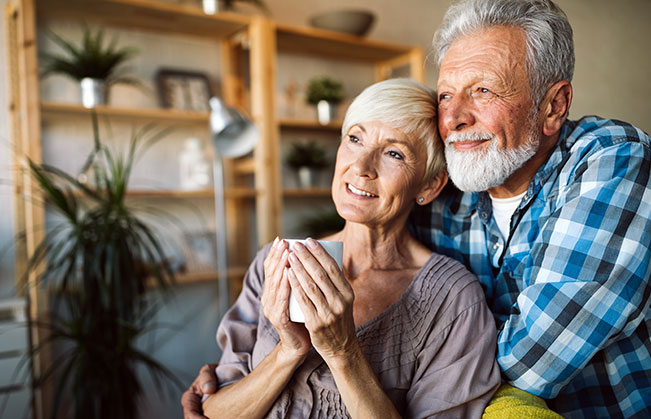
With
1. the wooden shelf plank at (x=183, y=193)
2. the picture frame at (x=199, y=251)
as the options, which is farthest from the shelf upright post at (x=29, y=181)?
the picture frame at (x=199, y=251)

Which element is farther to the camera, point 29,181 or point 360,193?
point 29,181

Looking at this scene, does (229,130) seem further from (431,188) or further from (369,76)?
(369,76)

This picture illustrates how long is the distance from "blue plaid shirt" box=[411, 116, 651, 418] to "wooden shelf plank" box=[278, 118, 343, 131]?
209 cm

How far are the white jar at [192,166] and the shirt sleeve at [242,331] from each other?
1.80 m

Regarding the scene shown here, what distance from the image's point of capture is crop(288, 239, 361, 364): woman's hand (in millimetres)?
980

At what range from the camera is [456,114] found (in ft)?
4.37

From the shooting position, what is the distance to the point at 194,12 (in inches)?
112

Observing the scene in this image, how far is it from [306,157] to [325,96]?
407 mm

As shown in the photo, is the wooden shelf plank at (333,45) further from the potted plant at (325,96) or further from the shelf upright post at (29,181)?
the shelf upright post at (29,181)

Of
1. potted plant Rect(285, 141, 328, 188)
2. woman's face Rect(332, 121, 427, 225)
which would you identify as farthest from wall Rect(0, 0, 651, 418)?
woman's face Rect(332, 121, 427, 225)

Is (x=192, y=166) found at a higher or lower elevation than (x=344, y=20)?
lower

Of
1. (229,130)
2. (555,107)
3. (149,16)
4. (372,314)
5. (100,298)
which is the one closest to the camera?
(372,314)

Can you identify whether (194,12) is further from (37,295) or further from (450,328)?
(450,328)

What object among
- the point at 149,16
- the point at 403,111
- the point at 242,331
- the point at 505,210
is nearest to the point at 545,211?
the point at 505,210
